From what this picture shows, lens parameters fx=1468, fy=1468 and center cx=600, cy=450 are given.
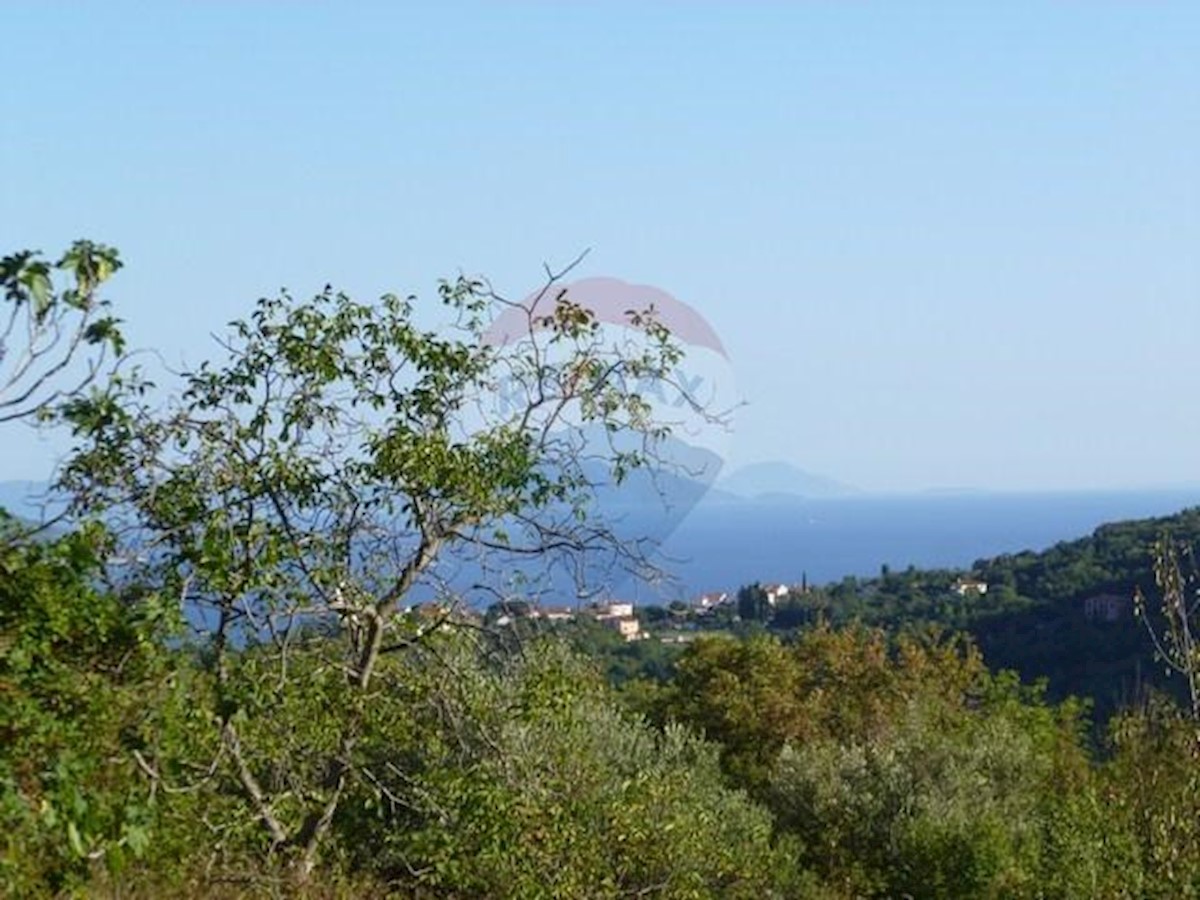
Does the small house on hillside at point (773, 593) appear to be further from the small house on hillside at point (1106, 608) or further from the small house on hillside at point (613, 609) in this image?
the small house on hillside at point (613, 609)

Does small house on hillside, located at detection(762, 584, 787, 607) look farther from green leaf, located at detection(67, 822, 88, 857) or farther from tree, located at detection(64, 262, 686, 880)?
green leaf, located at detection(67, 822, 88, 857)

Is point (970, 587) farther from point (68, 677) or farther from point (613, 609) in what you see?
point (68, 677)

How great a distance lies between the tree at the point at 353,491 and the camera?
629cm

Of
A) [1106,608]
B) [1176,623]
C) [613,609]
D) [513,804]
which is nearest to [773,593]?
[1106,608]

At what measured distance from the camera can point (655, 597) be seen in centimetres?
696

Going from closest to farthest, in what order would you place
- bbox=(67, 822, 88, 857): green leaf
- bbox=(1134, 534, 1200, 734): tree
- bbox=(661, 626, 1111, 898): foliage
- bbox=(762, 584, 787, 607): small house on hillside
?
bbox=(67, 822, 88, 857): green leaf, bbox=(1134, 534, 1200, 734): tree, bbox=(661, 626, 1111, 898): foliage, bbox=(762, 584, 787, 607): small house on hillside

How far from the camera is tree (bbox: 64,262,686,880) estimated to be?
A: 6.29 meters

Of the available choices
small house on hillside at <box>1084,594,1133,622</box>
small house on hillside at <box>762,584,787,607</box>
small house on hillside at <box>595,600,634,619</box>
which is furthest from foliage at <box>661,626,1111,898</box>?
small house on hillside at <box>762,584,787,607</box>

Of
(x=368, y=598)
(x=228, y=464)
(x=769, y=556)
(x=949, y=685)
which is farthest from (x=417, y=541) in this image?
(x=769, y=556)

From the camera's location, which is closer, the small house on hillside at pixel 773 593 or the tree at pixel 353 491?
the tree at pixel 353 491

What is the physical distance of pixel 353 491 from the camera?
683cm

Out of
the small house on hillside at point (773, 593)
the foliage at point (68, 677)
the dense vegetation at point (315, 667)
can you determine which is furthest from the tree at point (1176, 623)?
the small house on hillside at point (773, 593)

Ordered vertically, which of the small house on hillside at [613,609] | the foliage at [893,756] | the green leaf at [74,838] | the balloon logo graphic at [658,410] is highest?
the balloon logo graphic at [658,410]

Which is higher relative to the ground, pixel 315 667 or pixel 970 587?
pixel 315 667
